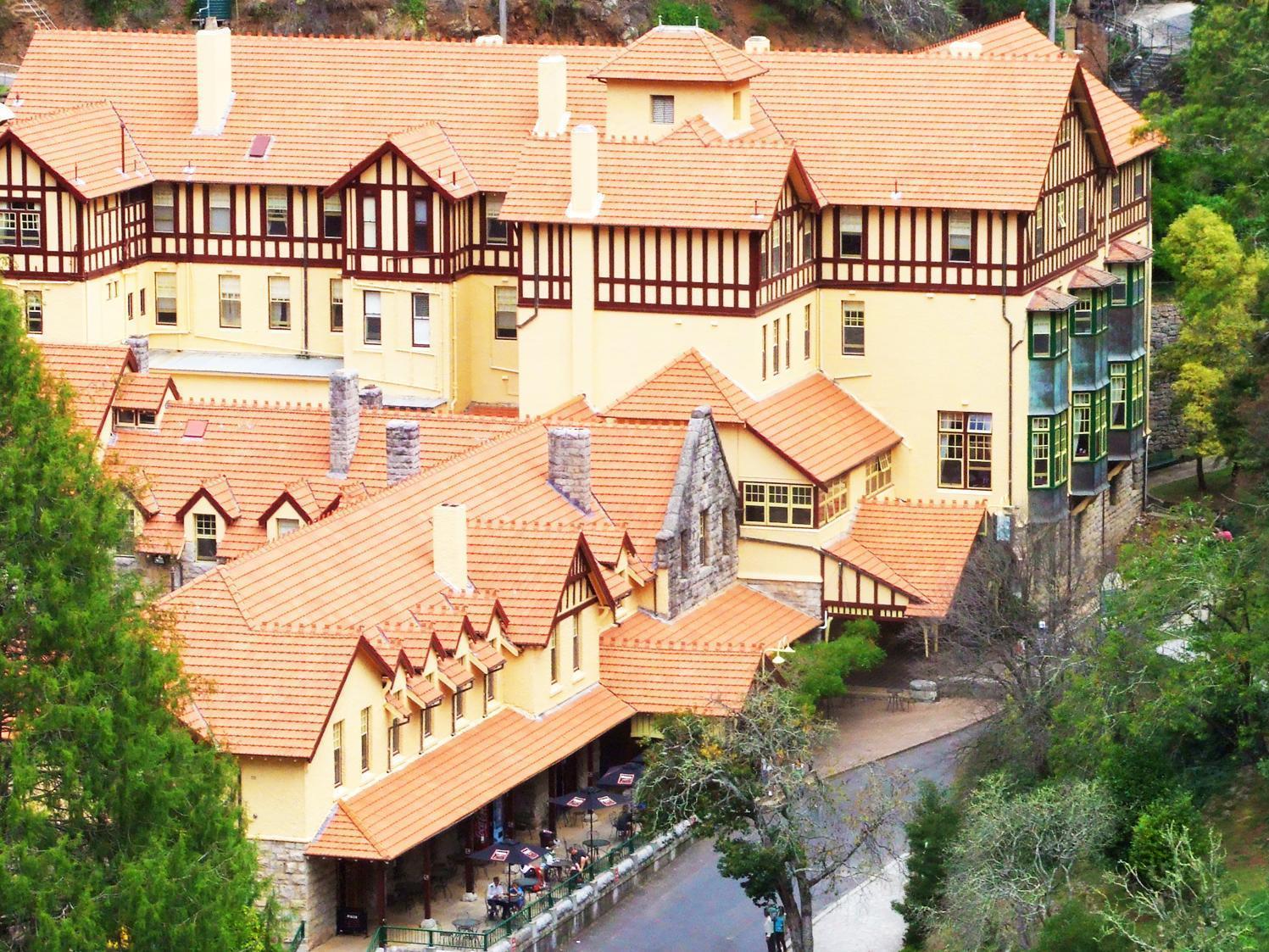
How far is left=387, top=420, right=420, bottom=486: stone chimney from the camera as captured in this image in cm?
8800

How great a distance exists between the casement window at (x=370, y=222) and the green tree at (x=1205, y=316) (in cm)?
2094

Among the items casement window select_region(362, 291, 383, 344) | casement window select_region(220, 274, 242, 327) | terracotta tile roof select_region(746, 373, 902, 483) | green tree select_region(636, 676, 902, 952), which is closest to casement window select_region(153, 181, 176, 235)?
casement window select_region(220, 274, 242, 327)

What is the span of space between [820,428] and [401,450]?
35.0ft

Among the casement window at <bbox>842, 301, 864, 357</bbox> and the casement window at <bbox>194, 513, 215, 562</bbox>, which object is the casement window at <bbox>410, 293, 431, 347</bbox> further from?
the casement window at <bbox>194, 513, 215, 562</bbox>

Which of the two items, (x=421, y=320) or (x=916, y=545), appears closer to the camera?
(x=916, y=545)

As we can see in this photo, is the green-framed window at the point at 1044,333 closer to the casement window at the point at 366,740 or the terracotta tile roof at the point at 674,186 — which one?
the terracotta tile roof at the point at 674,186

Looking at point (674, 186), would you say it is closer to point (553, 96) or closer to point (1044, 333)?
point (553, 96)

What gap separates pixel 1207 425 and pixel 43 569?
155 feet

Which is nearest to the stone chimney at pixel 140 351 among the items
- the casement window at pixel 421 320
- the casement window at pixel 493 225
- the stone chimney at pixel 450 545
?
the casement window at pixel 421 320

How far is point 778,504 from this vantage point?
91.1m

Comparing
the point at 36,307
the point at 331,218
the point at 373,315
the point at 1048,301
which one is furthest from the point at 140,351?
the point at 1048,301

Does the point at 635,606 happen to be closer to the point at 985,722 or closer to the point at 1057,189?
the point at 985,722

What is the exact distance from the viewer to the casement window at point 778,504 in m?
91.0

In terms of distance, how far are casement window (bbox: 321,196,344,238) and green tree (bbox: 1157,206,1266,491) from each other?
2174 centimetres
